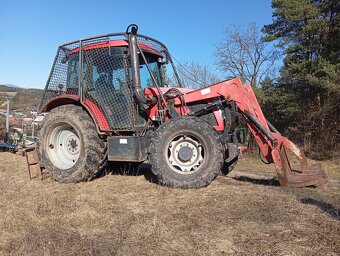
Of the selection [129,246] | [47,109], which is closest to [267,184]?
[129,246]

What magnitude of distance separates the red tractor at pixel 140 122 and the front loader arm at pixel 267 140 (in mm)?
16

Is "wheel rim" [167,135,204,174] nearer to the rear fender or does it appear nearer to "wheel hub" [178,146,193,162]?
"wheel hub" [178,146,193,162]

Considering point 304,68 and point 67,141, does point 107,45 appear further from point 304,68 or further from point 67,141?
point 304,68

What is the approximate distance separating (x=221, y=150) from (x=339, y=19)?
1126 cm

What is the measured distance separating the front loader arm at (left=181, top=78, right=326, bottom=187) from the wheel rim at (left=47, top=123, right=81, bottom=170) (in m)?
2.40

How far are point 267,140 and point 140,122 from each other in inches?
88.6

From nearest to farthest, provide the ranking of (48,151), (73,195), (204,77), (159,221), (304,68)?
(159,221) → (73,195) → (48,151) → (304,68) → (204,77)

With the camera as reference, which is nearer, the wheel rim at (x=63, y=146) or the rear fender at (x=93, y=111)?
the rear fender at (x=93, y=111)

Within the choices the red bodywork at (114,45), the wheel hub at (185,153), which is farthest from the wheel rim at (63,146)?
the wheel hub at (185,153)

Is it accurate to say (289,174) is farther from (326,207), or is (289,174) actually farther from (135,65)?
(135,65)

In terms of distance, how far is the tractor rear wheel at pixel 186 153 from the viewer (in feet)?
→ 19.5

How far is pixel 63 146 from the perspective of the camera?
24.4ft

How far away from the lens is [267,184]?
6.65m

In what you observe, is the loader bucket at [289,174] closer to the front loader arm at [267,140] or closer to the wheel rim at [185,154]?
the front loader arm at [267,140]
